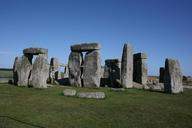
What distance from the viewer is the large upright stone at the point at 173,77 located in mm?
17422

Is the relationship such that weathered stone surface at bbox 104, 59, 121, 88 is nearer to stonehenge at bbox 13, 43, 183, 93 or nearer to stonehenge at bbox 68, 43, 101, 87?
stonehenge at bbox 13, 43, 183, 93

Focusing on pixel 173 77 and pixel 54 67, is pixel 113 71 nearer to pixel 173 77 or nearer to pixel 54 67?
pixel 54 67

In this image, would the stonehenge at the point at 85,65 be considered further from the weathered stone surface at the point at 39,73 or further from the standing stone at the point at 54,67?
the standing stone at the point at 54,67

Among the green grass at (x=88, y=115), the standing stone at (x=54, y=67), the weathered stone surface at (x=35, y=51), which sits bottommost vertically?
the green grass at (x=88, y=115)

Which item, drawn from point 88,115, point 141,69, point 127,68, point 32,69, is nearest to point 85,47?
point 127,68

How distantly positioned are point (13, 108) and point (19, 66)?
10.9m

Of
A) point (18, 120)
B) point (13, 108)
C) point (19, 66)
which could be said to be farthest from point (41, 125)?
point (19, 66)

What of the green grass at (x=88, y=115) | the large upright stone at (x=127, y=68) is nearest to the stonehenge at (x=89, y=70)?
the large upright stone at (x=127, y=68)

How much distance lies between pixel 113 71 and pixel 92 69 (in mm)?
4283

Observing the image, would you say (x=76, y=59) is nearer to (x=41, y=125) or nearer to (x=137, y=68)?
(x=137, y=68)

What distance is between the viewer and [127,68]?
68.9 feet

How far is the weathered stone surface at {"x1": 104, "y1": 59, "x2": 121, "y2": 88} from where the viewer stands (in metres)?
23.7

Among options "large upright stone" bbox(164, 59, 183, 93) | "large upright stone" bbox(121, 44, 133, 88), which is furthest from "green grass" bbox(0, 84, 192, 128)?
"large upright stone" bbox(121, 44, 133, 88)

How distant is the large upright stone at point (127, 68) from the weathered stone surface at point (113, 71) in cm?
178
